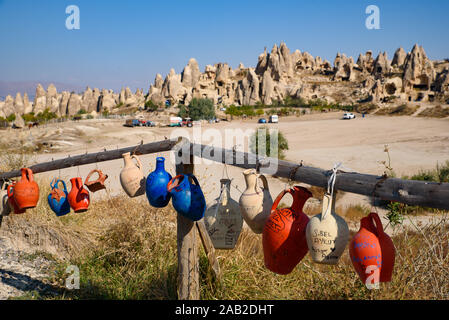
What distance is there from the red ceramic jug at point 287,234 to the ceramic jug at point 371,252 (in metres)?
0.27

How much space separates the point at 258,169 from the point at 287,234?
0.47 m

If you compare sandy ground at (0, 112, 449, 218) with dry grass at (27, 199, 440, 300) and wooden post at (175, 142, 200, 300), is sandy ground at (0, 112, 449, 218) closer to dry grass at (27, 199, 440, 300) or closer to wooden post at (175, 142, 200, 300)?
dry grass at (27, 199, 440, 300)

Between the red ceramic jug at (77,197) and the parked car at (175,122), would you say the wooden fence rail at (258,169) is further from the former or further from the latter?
the parked car at (175,122)

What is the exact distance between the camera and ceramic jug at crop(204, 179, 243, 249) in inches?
84.7

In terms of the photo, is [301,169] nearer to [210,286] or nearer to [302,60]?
[210,286]

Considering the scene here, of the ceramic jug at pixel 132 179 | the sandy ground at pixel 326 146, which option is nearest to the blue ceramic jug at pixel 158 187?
the ceramic jug at pixel 132 179

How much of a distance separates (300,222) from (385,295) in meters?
1.51

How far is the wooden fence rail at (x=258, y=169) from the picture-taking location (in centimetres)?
145

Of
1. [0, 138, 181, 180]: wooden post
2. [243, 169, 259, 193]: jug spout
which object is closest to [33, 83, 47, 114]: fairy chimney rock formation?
[0, 138, 181, 180]: wooden post

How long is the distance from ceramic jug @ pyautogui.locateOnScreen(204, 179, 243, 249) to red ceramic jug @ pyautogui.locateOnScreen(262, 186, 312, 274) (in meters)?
0.41

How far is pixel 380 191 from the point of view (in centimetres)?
156

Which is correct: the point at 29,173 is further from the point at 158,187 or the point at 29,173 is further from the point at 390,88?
the point at 390,88

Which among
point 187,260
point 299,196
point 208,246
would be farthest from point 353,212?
point 299,196
